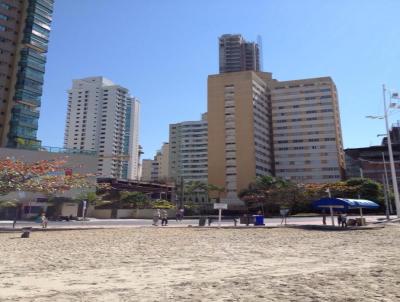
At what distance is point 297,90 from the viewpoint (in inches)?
5113

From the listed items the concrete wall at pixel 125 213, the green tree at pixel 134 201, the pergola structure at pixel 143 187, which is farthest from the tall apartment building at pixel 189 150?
the concrete wall at pixel 125 213

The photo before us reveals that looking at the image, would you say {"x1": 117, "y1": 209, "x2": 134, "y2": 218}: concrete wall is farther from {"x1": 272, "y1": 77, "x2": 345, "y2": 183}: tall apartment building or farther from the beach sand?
{"x1": 272, "y1": 77, "x2": 345, "y2": 183}: tall apartment building

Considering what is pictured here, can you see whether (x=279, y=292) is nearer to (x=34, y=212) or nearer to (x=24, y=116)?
(x=34, y=212)

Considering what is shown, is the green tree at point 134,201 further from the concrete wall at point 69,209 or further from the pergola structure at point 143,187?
the pergola structure at point 143,187

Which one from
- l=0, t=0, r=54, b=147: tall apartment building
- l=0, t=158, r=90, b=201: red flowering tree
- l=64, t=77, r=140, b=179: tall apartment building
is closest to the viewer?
l=0, t=158, r=90, b=201: red flowering tree

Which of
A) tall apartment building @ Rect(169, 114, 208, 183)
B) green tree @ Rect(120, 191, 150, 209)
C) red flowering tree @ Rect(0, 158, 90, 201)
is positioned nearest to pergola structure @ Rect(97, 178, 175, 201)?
green tree @ Rect(120, 191, 150, 209)

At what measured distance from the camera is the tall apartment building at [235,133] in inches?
4375

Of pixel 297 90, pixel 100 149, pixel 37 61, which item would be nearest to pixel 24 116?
pixel 37 61

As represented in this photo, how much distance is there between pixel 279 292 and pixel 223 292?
1.18 metres

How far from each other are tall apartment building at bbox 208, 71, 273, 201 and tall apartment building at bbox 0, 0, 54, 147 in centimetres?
5086

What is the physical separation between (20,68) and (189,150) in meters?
103

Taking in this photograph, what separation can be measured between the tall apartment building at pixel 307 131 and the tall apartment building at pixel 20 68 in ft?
253

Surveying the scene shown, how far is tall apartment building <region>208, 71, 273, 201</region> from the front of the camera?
111125 mm

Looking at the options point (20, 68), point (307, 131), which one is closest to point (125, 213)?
point (20, 68)
